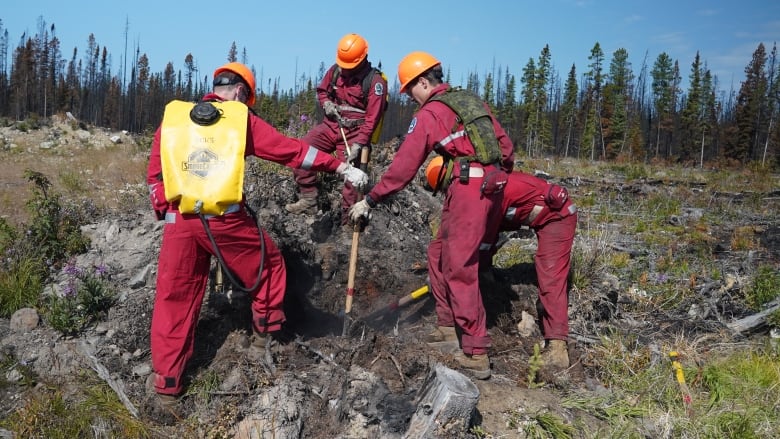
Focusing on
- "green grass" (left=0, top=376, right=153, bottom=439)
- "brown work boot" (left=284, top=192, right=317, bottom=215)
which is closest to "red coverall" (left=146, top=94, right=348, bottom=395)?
"green grass" (left=0, top=376, right=153, bottom=439)

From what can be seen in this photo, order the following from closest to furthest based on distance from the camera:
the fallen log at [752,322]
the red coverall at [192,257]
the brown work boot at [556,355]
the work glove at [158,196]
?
the red coverall at [192,257] → the work glove at [158,196] → the brown work boot at [556,355] → the fallen log at [752,322]

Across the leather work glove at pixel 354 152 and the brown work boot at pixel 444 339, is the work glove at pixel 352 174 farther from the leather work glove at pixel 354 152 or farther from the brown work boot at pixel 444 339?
the leather work glove at pixel 354 152

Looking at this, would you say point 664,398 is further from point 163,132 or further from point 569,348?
point 163,132

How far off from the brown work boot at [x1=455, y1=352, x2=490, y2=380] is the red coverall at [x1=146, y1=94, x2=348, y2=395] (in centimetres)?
157

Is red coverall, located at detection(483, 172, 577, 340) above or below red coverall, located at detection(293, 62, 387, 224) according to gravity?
below

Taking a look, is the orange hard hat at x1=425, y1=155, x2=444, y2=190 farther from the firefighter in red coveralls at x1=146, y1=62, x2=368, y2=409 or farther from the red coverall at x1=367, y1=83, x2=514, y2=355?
the firefighter in red coveralls at x1=146, y1=62, x2=368, y2=409

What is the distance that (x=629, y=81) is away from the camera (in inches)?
2336

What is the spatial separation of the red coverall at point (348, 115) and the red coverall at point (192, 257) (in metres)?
2.69

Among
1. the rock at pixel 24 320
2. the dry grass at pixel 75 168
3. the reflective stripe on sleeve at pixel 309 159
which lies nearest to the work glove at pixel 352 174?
the reflective stripe on sleeve at pixel 309 159

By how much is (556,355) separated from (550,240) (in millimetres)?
950

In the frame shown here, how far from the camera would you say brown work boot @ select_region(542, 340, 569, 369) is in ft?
13.9

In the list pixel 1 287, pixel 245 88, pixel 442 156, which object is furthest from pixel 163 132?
pixel 1 287

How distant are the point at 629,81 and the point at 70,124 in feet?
182

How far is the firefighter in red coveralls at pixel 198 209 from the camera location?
3.38m
